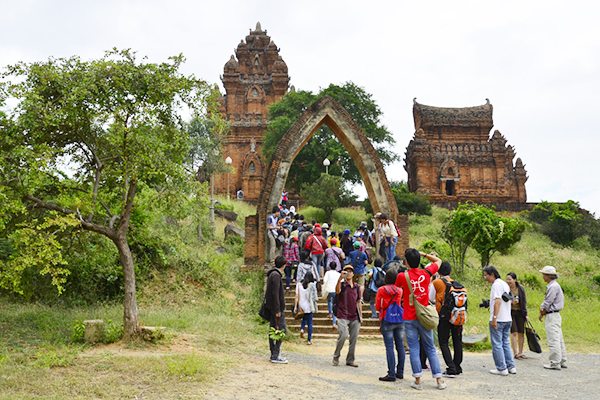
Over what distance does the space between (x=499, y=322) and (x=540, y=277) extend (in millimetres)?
13796

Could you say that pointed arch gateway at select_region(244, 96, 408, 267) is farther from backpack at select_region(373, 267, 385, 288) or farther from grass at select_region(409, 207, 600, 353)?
backpack at select_region(373, 267, 385, 288)

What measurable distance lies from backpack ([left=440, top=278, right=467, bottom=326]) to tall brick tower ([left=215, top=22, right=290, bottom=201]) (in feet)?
103

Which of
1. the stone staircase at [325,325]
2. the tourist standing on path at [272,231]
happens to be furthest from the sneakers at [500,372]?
the tourist standing on path at [272,231]

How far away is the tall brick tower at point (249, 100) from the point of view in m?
40.1

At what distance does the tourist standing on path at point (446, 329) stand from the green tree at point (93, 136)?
14.8 feet

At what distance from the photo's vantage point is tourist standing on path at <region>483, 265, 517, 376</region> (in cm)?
754

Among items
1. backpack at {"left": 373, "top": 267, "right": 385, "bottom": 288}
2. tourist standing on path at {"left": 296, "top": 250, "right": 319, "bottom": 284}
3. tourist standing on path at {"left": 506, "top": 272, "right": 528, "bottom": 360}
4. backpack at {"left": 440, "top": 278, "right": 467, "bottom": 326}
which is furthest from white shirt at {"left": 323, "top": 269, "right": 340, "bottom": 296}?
tourist standing on path at {"left": 506, "top": 272, "right": 528, "bottom": 360}

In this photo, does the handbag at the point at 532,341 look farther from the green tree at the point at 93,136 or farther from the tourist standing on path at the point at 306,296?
the green tree at the point at 93,136

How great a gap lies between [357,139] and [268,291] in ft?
27.9

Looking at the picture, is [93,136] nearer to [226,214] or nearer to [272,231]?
[272,231]

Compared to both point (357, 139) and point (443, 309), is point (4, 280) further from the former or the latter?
point (357, 139)

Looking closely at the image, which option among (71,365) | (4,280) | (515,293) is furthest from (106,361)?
(515,293)

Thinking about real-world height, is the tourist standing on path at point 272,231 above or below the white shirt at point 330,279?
above

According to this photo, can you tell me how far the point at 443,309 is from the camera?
24.6ft
